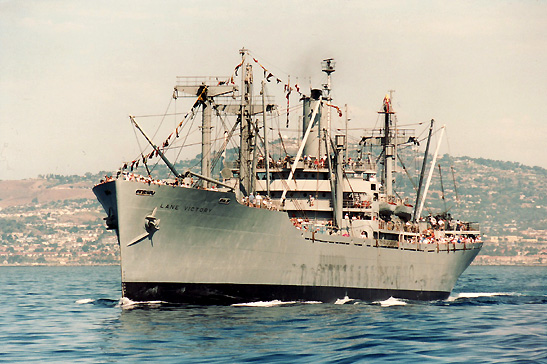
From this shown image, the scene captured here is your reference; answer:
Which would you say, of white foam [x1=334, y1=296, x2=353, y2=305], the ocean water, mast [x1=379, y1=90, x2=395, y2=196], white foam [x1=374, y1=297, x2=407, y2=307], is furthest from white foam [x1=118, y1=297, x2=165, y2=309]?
mast [x1=379, y1=90, x2=395, y2=196]

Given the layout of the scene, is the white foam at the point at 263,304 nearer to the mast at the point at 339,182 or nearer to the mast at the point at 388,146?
the mast at the point at 339,182

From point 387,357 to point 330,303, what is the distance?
23.0 m

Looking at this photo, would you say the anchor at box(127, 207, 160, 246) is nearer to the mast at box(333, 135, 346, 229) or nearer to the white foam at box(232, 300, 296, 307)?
the white foam at box(232, 300, 296, 307)

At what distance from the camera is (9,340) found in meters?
30.8

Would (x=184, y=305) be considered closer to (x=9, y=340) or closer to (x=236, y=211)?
(x=236, y=211)

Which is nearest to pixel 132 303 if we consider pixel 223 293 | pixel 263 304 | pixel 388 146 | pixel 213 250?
pixel 223 293

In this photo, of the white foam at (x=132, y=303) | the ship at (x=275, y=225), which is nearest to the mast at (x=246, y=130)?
the ship at (x=275, y=225)

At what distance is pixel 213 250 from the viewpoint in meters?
43.5

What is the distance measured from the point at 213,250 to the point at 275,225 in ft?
14.1

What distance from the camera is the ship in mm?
42219

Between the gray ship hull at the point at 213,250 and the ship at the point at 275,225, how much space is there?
0.20ft

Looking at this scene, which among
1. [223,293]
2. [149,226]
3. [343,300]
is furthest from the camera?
[343,300]

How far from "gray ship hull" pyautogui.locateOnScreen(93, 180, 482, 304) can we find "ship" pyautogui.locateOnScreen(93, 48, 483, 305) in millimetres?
61

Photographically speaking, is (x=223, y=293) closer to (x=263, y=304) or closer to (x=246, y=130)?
(x=263, y=304)
